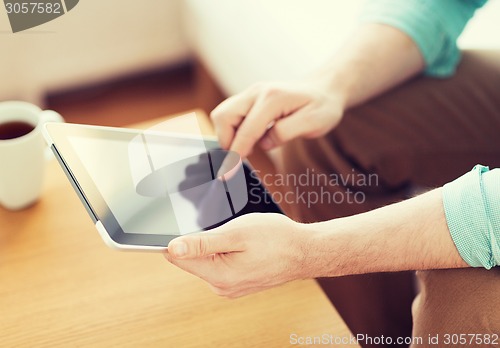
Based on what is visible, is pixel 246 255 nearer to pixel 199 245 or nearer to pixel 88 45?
pixel 199 245

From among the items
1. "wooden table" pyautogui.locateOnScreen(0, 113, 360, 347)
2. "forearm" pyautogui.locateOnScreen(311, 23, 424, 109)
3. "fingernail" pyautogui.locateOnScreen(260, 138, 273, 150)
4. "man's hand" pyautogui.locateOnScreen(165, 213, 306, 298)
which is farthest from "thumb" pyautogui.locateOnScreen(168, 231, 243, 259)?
"forearm" pyautogui.locateOnScreen(311, 23, 424, 109)

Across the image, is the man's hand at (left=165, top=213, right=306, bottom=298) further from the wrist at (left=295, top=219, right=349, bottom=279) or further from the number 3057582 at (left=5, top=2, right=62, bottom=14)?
the number 3057582 at (left=5, top=2, right=62, bottom=14)

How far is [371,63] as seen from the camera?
846 millimetres

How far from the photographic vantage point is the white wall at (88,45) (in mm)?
1417

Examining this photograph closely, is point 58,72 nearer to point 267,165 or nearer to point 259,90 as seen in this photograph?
point 267,165

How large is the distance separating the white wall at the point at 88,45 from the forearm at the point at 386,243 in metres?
1.02

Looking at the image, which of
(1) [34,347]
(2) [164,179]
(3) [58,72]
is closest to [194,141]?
(2) [164,179]

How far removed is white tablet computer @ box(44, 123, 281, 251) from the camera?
62 centimetres

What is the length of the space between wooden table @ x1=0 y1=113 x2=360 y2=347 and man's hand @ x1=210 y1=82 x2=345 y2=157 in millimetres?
180

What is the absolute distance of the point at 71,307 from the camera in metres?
0.65

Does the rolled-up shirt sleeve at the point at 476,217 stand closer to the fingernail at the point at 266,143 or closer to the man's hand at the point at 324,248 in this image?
the man's hand at the point at 324,248

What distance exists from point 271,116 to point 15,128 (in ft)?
1.04

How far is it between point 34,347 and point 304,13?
707 millimetres

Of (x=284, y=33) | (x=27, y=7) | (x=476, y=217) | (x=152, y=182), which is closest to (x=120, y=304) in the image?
(x=152, y=182)
